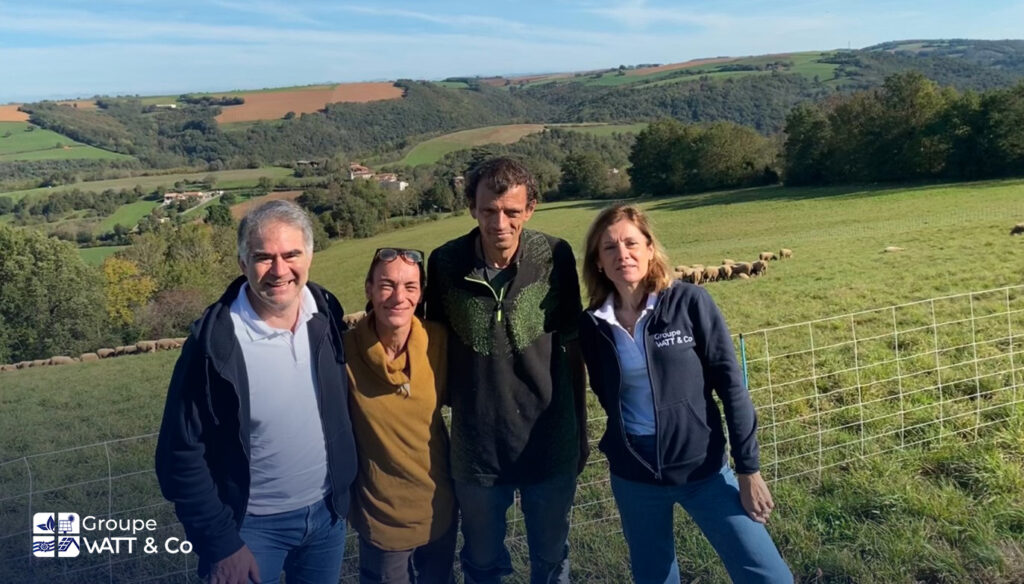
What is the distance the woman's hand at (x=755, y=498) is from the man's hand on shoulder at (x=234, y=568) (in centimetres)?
200

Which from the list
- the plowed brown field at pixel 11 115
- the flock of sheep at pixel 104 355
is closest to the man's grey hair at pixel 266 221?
the flock of sheep at pixel 104 355

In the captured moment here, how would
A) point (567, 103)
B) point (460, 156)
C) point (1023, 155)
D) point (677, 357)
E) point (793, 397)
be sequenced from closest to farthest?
1. point (677, 357)
2. point (793, 397)
3. point (1023, 155)
4. point (460, 156)
5. point (567, 103)

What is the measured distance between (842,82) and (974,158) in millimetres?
92614

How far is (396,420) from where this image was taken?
2779 mm

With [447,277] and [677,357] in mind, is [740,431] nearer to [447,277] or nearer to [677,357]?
[677,357]

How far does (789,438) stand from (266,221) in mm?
4549

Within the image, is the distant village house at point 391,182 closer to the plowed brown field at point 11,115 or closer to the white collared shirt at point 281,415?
the plowed brown field at point 11,115

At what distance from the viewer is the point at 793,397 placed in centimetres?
674

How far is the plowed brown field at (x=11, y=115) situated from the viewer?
91.5 m

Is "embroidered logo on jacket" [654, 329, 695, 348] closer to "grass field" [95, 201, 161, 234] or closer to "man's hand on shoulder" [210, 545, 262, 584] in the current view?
"man's hand on shoulder" [210, 545, 262, 584]

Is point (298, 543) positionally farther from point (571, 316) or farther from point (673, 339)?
point (673, 339)

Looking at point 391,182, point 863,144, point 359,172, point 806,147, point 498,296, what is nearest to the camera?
point 498,296

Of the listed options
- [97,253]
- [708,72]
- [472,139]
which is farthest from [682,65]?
[97,253]

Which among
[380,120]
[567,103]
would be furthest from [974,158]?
[567,103]
